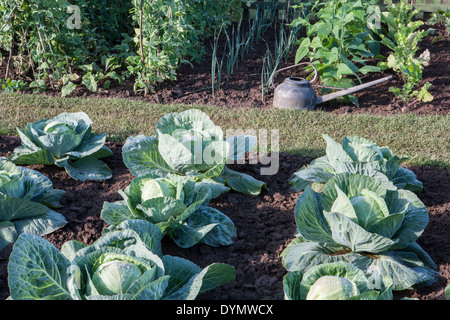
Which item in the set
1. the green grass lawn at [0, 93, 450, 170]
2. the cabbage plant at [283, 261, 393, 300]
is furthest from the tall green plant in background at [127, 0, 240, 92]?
the cabbage plant at [283, 261, 393, 300]

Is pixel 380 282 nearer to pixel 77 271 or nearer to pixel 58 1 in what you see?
pixel 77 271

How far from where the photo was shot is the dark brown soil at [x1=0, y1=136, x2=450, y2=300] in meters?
2.52

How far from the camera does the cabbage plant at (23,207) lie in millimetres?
2764

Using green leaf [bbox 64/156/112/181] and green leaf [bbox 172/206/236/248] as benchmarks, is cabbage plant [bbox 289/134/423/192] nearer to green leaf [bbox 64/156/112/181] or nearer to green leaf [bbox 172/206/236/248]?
green leaf [bbox 172/206/236/248]

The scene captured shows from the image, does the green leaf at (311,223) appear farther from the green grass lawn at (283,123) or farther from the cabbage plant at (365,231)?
the green grass lawn at (283,123)

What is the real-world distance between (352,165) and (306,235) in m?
0.62

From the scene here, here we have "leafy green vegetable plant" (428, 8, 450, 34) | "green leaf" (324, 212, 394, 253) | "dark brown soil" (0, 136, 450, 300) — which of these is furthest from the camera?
"leafy green vegetable plant" (428, 8, 450, 34)

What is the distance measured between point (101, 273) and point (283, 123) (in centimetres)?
294

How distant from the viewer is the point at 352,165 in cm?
300

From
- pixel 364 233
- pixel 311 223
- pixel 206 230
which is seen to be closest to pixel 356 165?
pixel 311 223

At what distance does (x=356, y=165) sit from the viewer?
2.99 meters

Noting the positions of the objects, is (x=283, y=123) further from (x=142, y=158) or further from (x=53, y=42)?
(x=53, y=42)

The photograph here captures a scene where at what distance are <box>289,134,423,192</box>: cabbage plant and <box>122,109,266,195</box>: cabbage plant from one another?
36cm

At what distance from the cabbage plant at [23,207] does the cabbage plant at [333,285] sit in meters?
1.43
